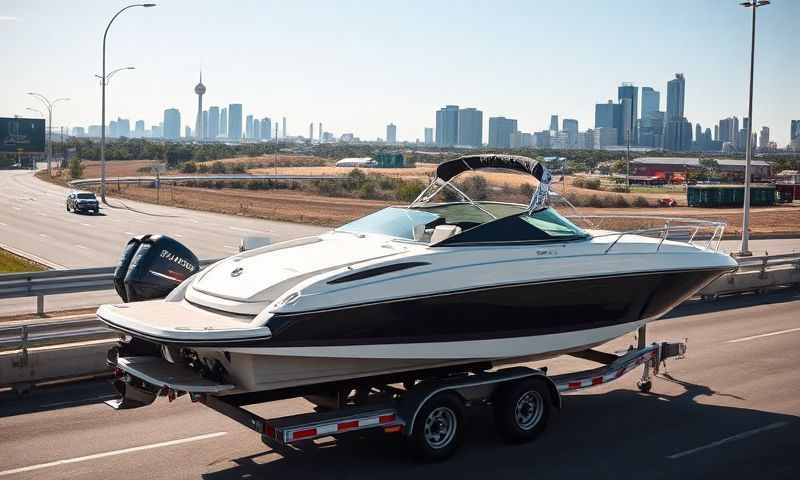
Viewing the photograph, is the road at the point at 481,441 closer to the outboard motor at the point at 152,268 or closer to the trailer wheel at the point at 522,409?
the trailer wheel at the point at 522,409

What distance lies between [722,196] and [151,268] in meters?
57.9

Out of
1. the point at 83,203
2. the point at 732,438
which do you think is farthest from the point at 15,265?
the point at 83,203

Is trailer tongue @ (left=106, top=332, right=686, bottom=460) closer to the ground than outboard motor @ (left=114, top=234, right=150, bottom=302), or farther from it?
closer to the ground

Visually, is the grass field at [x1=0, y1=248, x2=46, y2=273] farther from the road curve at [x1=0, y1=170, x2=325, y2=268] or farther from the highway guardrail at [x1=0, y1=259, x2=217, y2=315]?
the highway guardrail at [x1=0, y1=259, x2=217, y2=315]

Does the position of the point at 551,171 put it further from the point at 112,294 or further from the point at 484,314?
the point at 112,294

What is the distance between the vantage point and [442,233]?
9.40 meters

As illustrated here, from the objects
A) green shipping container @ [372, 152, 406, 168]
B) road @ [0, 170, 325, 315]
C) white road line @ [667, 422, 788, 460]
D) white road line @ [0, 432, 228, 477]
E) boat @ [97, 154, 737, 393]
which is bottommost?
white road line @ [0, 432, 228, 477]

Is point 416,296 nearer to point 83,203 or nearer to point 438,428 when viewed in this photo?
point 438,428

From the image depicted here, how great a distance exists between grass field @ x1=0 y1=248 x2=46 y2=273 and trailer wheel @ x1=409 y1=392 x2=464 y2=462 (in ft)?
Answer: 55.5

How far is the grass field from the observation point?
22953 mm

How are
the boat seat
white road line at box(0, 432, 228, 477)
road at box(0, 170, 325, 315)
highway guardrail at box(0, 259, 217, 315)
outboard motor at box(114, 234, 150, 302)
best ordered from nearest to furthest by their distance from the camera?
white road line at box(0, 432, 228, 477), the boat seat, outboard motor at box(114, 234, 150, 302), highway guardrail at box(0, 259, 217, 315), road at box(0, 170, 325, 315)

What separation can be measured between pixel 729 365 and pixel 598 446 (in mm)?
4476

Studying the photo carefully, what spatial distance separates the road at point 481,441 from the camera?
325 inches

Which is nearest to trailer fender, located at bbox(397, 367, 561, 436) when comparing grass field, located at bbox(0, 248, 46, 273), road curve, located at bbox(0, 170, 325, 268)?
grass field, located at bbox(0, 248, 46, 273)
